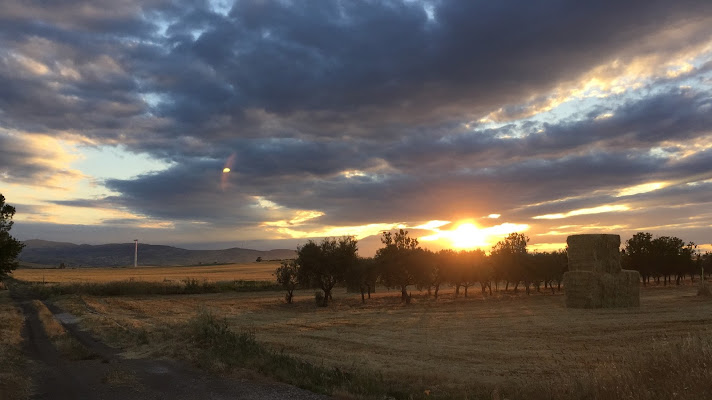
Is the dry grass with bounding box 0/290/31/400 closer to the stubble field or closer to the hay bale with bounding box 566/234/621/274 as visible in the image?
the stubble field

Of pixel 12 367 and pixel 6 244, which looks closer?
pixel 12 367

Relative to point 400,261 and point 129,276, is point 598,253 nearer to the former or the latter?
point 400,261

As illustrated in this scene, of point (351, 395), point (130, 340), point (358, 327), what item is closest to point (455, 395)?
point (351, 395)

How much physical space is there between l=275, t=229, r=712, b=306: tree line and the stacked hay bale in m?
20.0

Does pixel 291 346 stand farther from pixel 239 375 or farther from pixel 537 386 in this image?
pixel 537 386

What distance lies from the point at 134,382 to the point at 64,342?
38.3ft

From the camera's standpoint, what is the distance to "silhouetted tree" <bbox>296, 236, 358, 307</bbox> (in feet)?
189

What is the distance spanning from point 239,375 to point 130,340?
1166 cm

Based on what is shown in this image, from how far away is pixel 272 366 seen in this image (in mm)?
15586

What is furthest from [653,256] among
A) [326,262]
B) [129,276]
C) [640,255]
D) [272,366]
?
[129,276]

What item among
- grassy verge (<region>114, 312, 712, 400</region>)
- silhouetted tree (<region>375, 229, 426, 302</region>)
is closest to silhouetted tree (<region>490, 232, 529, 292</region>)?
silhouetted tree (<region>375, 229, 426, 302</region>)

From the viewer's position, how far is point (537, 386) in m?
13.3

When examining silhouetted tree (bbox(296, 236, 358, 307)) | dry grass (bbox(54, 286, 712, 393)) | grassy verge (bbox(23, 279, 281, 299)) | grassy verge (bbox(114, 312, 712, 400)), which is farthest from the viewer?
grassy verge (bbox(23, 279, 281, 299))

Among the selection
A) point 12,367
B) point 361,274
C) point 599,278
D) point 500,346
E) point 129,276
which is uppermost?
point 599,278
